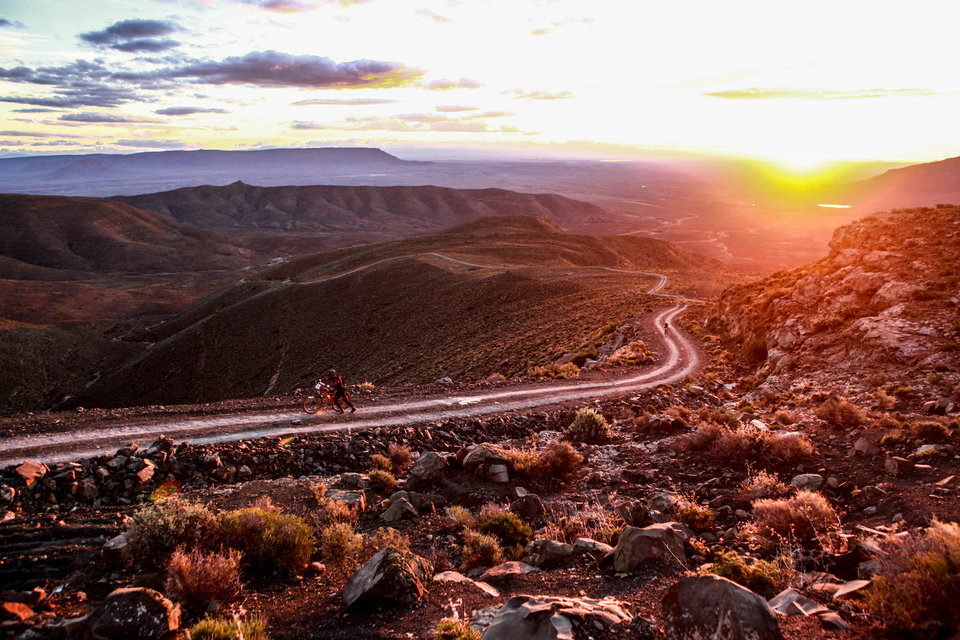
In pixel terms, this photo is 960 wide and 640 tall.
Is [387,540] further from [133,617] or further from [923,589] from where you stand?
[923,589]

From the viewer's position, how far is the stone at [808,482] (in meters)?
8.54

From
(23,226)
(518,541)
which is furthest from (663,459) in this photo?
(23,226)

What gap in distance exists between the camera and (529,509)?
912 centimetres

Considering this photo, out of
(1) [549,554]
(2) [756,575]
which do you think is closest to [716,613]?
(2) [756,575]

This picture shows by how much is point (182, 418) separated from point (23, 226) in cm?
18162

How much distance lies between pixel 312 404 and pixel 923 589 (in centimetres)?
1474

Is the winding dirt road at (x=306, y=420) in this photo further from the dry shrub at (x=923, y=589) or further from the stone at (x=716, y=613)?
the dry shrub at (x=923, y=589)

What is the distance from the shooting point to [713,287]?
4606 cm

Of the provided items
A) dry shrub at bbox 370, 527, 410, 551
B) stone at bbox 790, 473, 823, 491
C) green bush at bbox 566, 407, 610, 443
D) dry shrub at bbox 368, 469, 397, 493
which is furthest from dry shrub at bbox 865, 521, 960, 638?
green bush at bbox 566, 407, 610, 443

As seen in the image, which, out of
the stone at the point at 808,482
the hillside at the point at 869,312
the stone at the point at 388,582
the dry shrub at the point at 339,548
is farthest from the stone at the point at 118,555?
the hillside at the point at 869,312

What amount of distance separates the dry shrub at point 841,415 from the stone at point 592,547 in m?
7.73

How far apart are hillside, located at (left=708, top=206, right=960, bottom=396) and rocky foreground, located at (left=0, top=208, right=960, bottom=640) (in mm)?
225

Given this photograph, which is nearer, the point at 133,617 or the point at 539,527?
the point at 133,617

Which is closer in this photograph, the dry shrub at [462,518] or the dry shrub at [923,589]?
the dry shrub at [923,589]
